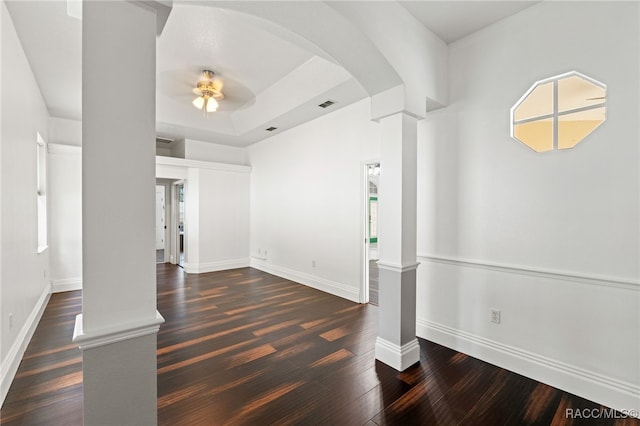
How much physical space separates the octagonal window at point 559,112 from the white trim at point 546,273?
1000 millimetres

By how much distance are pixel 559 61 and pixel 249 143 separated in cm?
571

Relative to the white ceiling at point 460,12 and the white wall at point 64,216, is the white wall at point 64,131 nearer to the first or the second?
the white wall at point 64,216

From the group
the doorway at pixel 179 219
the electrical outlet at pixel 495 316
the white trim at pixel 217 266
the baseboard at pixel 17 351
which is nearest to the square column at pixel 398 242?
the electrical outlet at pixel 495 316

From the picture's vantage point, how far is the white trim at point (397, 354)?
99.9 inches

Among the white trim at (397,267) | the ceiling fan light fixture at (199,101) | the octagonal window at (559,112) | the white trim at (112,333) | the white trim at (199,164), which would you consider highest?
the ceiling fan light fixture at (199,101)

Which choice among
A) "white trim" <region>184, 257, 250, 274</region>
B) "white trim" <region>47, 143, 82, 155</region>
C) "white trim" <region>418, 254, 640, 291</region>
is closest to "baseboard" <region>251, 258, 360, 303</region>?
"white trim" <region>184, 257, 250, 274</region>

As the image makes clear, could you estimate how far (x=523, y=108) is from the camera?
2566 millimetres

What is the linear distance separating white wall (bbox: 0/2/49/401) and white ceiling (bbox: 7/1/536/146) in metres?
0.29

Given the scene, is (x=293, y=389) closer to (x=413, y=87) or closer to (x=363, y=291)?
(x=363, y=291)

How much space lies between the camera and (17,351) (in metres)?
2.55

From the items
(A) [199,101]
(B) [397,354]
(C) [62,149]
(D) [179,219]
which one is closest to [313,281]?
(B) [397,354]

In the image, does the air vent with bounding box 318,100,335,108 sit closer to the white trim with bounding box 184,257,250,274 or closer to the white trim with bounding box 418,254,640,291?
the white trim with bounding box 418,254,640,291

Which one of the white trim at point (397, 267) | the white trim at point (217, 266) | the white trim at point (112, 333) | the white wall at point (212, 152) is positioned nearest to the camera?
the white trim at point (112, 333)

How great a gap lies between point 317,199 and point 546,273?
3.37 m
